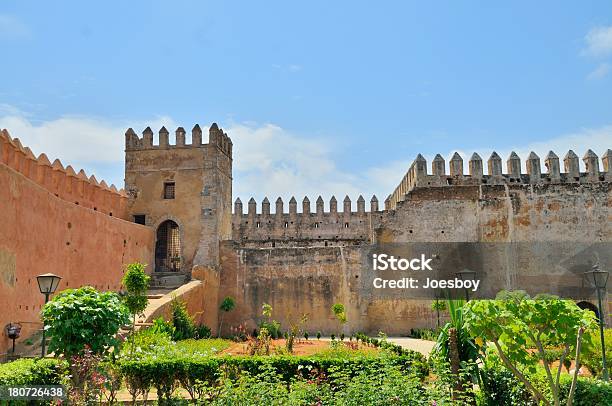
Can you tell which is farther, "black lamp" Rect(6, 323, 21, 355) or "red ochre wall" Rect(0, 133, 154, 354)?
"red ochre wall" Rect(0, 133, 154, 354)

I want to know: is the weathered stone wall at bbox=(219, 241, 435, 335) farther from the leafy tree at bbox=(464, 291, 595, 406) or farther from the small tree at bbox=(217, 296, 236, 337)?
the leafy tree at bbox=(464, 291, 595, 406)

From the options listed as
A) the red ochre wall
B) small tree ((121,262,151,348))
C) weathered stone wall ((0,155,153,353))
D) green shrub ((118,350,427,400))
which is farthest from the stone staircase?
green shrub ((118,350,427,400))

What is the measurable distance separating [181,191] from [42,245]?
26.9 ft

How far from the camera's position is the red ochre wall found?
12352 mm

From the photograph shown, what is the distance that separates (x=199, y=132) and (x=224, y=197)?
9.47 ft

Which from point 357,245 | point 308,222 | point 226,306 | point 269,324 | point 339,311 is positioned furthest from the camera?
point 308,222

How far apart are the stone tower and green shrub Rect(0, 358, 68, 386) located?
1299cm

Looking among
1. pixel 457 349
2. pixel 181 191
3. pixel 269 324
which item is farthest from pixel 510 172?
pixel 457 349

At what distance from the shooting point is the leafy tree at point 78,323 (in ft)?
26.8

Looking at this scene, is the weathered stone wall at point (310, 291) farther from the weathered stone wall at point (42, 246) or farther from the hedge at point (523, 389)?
the hedge at point (523, 389)

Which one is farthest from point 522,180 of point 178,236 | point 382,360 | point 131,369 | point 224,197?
point 131,369

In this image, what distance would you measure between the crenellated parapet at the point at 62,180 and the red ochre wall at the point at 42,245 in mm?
106

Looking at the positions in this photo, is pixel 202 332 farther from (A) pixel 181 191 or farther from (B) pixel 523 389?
(B) pixel 523 389

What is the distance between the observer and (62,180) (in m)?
17.7
